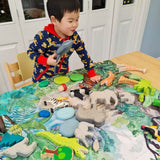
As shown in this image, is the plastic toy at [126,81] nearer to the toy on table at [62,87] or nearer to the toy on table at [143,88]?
the toy on table at [143,88]

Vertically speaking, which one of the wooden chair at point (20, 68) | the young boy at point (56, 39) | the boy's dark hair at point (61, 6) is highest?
the boy's dark hair at point (61, 6)

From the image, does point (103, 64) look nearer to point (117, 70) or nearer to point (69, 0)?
point (117, 70)

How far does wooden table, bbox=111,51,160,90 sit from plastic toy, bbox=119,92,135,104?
0.21 m

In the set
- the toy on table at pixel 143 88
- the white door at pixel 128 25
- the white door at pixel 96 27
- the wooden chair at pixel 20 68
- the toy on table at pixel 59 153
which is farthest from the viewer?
the white door at pixel 128 25

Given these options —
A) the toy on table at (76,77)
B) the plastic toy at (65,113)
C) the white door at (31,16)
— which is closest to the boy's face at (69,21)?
the toy on table at (76,77)

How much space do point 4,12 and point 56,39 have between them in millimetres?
790

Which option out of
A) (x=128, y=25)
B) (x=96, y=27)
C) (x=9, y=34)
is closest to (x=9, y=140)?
(x=9, y=34)

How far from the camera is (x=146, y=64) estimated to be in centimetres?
103

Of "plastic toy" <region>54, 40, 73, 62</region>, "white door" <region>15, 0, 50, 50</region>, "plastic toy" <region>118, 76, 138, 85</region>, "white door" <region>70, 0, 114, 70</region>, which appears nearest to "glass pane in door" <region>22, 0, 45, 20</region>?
"white door" <region>15, 0, 50, 50</region>

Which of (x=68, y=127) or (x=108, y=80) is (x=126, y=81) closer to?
(x=108, y=80)

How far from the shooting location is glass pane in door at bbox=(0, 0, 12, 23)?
128 cm

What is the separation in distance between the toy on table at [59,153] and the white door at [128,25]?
1.72 meters

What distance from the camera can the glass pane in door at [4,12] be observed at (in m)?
1.28

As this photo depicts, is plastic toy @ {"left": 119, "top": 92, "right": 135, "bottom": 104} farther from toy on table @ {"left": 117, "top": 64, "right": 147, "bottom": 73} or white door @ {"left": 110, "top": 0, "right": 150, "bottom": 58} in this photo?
white door @ {"left": 110, "top": 0, "right": 150, "bottom": 58}
